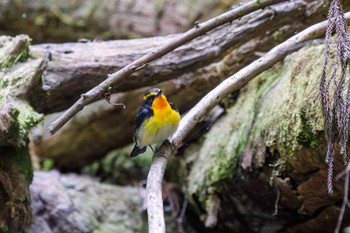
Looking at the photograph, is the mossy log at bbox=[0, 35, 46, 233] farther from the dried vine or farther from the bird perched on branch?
the dried vine

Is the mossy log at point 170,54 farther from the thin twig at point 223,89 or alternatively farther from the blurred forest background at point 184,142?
the thin twig at point 223,89

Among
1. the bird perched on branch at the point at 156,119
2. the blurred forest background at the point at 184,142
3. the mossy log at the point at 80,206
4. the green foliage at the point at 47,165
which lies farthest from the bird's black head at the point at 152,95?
the green foliage at the point at 47,165

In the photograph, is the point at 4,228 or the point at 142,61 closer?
the point at 142,61

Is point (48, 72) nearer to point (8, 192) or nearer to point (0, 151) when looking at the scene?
point (0, 151)

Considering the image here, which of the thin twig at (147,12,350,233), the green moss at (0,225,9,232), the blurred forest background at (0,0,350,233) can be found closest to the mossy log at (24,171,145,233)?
the blurred forest background at (0,0,350,233)

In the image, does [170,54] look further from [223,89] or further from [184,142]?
[223,89]

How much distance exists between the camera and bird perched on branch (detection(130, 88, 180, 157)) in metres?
3.15

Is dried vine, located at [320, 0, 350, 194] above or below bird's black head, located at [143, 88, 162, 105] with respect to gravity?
below

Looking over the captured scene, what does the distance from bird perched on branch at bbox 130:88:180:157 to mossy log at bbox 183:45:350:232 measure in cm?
78

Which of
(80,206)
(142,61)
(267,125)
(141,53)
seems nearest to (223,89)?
(142,61)

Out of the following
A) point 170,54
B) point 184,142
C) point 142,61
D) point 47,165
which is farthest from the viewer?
point 47,165

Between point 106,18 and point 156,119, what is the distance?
12.0 ft

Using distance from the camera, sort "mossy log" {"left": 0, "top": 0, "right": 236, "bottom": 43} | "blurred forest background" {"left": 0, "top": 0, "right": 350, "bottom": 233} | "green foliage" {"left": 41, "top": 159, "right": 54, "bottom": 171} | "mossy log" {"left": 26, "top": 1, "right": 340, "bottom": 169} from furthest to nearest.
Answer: "mossy log" {"left": 0, "top": 0, "right": 236, "bottom": 43} → "green foliage" {"left": 41, "top": 159, "right": 54, "bottom": 171} → "mossy log" {"left": 26, "top": 1, "right": 340, "bottom": 169} → "blurred forest background" {"left": 0, "top": 0, "right": 350, "bottom": 233}

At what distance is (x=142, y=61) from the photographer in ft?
9.15
